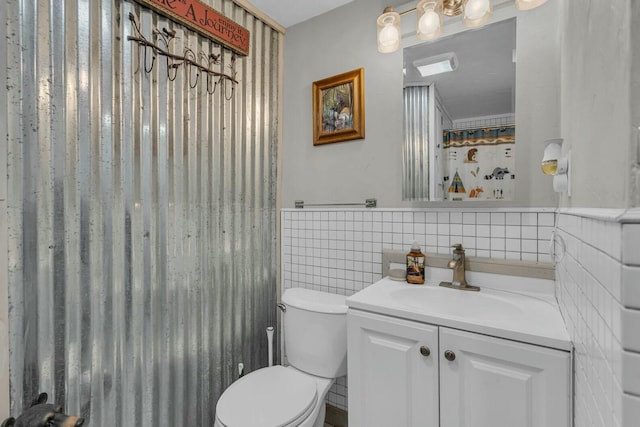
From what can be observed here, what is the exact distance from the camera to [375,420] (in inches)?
47.8

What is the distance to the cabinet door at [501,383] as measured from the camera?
0.89 m

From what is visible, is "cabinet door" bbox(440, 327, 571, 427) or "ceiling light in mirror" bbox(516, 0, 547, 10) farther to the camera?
"ceiling light in mirror" bbox(516, 0, 547, 10)

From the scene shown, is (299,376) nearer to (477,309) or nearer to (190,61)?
(477,309)

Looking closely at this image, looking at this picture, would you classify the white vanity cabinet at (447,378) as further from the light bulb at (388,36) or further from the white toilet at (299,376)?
the light bulb at (388,36)

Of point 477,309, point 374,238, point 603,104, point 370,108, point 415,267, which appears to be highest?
point 370,108

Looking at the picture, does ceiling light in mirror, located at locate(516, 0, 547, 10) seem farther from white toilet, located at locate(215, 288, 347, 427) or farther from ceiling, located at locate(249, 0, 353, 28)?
white toilet, located at locate(215, 288, 347, 427)

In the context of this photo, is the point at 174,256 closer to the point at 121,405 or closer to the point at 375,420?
the point at 121,405

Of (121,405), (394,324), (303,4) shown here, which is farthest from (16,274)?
(303,4)

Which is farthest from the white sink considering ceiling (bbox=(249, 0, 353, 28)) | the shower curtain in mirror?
ceiling (bbox=(249, 0, 353, 28))

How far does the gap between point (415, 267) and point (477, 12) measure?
1.19 m

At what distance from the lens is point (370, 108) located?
1.72m

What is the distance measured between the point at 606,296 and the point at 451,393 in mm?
741

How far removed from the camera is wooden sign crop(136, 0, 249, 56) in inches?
54.0

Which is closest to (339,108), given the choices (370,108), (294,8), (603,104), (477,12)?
(370,108)
